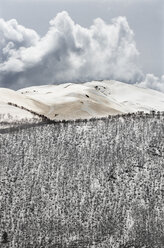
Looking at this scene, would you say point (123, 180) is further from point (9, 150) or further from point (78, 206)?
point (9, 150)

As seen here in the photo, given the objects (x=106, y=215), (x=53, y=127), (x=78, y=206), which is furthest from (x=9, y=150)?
(x=106, y=215)

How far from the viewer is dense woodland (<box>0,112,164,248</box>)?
7725 centimetres

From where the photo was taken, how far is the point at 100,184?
88062 millimetres

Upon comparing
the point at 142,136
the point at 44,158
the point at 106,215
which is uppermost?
the point at 142,136

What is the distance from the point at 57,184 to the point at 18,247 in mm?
17975

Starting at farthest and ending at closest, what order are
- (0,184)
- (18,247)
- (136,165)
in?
(136,165)
(0,184)
(18,247)

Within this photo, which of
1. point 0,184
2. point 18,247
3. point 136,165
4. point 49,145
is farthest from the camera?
point 49,145

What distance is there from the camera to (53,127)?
350ft

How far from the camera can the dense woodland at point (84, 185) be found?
77.2 m

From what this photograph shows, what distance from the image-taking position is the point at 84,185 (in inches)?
3452

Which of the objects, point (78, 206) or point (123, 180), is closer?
point (78, 206)

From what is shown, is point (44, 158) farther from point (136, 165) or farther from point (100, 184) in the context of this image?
point (136, 165)

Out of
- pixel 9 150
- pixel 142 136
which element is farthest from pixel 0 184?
pixel 142 136

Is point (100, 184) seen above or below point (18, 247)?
above
